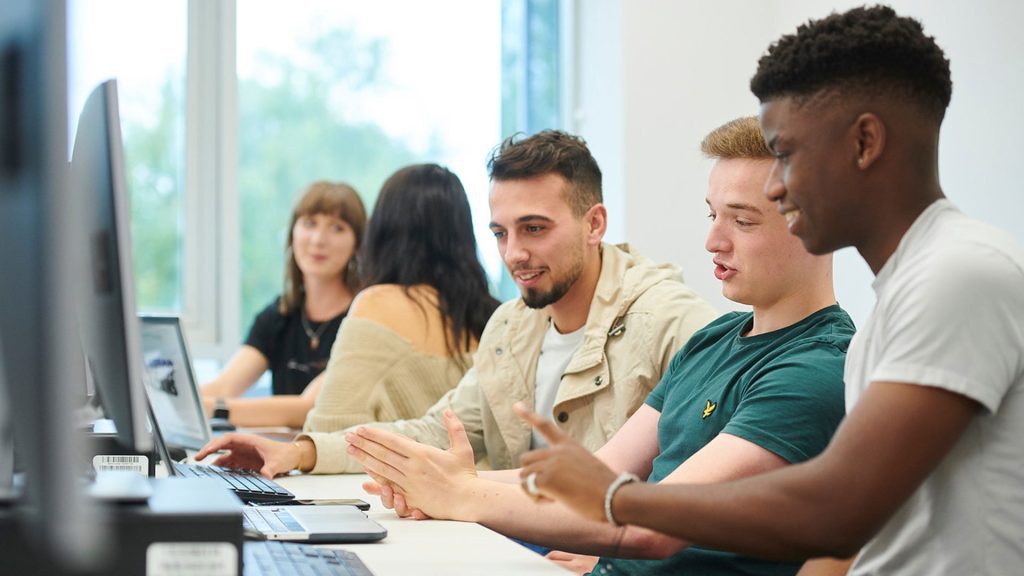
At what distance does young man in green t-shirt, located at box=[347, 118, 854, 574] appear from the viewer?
4.51ft

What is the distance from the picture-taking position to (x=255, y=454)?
6.88ft

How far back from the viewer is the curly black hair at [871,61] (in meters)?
1.11

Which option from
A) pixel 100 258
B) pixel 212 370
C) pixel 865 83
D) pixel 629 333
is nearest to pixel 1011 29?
pixel 629 333

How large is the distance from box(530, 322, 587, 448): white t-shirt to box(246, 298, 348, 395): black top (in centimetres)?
160

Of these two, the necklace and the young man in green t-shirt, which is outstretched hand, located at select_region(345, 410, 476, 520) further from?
the necklace

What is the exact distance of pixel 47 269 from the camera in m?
0.61

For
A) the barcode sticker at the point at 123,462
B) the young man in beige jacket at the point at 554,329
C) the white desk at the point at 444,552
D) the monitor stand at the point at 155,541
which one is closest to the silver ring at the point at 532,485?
the white desk at the point at 444,552

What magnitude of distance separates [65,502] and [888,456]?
0.70 metres

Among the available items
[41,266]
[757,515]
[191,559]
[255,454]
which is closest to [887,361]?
[757,515]

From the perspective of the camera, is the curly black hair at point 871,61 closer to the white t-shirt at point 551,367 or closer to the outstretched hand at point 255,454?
the white t-shirt at point 551,367

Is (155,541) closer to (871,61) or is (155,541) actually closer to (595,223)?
(871,61)

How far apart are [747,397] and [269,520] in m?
0.64

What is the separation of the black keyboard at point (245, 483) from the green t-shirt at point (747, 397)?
51 cm

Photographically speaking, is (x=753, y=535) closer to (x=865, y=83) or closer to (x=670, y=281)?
(x=865, y=83)
